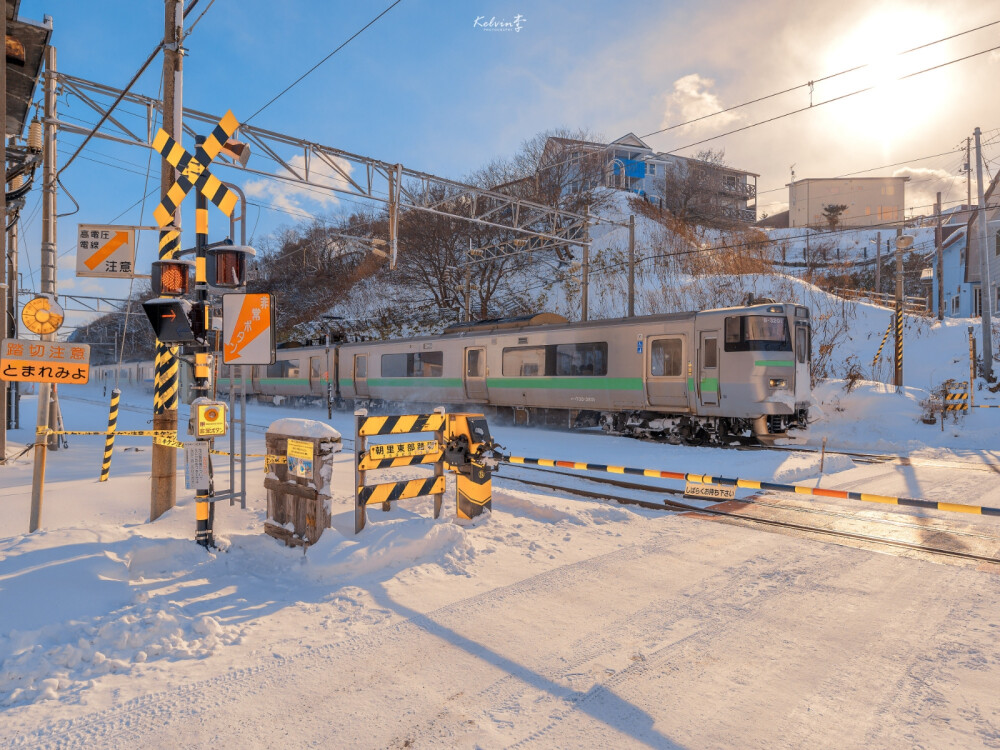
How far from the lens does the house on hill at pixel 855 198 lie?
212 feet

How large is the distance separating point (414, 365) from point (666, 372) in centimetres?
944

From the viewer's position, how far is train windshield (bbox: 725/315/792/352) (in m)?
13.1

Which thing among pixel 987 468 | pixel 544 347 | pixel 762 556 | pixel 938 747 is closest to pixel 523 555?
pixel 762 556

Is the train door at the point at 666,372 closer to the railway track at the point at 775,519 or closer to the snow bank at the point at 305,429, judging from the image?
the railway track at the point at 775,519

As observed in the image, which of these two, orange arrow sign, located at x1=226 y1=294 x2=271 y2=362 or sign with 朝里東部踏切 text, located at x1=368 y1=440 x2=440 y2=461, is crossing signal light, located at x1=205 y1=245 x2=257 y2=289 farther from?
sign with 朝里東部踏切 text, located at x1=368 y1=440 x2=440 y2=461

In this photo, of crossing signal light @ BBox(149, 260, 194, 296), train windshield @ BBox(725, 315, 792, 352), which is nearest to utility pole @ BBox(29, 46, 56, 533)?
crossing signal light @ BBox(149, 260, 194, 296)

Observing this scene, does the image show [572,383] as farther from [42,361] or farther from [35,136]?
[35,136]

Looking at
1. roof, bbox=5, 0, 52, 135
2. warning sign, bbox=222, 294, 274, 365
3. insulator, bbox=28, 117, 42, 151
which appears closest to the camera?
warning sign, bbox=222, 294, 274, 365

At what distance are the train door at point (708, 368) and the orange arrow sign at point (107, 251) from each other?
1085 cm

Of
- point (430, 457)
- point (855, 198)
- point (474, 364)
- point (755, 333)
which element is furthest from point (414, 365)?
point (855, 198)

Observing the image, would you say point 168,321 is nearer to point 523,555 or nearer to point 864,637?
point 523,555

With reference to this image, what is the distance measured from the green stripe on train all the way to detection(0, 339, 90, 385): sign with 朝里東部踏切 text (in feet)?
36.6

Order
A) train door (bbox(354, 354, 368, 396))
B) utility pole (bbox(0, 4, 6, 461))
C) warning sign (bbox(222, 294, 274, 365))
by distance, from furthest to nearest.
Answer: train door (bbox(354, 354, 368, 396)) → utility pole (bbox(0, 4, 6, 461)) → warning sign (bbox(222, 294, 274, 365))

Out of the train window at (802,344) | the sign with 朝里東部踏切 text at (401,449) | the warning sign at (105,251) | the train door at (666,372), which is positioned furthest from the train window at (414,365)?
the sign with 朝里東部踏切 text at (401,449)
